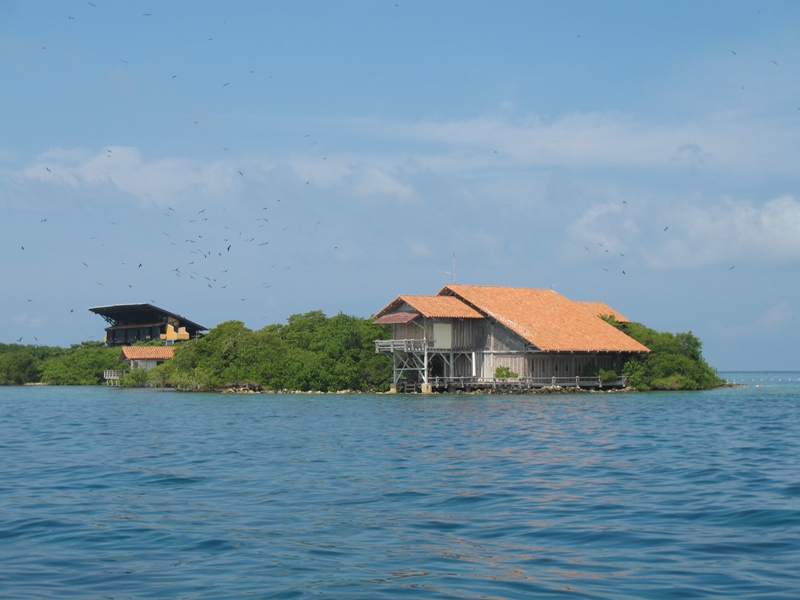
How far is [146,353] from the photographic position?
239 ft

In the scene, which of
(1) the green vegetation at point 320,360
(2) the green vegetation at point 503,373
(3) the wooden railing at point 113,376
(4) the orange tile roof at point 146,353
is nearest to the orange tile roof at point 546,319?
(1) the green vegetation at point 320,360

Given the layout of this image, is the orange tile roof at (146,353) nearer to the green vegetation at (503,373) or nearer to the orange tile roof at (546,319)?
the orange tile roof at (546,319)

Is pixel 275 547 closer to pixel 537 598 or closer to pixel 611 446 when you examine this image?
pixel 537 598

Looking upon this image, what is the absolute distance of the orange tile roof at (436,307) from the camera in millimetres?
48000

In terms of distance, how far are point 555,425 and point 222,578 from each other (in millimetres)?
18124

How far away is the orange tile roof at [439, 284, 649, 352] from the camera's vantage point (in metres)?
48.0

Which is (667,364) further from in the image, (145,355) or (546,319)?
(145,355)

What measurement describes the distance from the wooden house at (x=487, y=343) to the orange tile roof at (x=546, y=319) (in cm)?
7

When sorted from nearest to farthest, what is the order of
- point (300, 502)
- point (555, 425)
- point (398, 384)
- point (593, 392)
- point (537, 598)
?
point (537, 598) < point (300, 502) < point (555, 425) < point (593, 392) < point (398, 384)

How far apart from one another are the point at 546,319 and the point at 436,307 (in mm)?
6909

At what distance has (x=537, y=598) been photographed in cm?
746

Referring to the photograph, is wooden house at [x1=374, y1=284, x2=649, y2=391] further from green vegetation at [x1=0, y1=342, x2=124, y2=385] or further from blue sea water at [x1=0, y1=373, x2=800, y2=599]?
green vegetation at [x1=0, y1=342, x2=124, y2=385]

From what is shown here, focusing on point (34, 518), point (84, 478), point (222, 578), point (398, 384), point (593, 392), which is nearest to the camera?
point (222, 578)

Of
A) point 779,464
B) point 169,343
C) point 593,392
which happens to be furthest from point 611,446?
point 169,343
